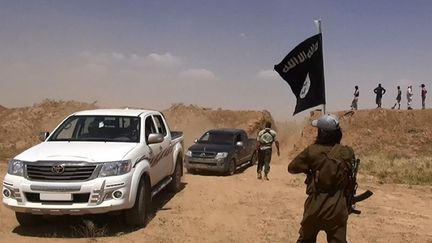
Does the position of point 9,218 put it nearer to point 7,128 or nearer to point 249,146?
point 249,146

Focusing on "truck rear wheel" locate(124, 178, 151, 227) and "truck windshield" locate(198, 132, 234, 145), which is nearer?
"truck rear wheel" locate(124, 178, 151, 227)

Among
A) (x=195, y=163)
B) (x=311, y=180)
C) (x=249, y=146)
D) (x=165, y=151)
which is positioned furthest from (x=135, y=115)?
(x=249, y=146)

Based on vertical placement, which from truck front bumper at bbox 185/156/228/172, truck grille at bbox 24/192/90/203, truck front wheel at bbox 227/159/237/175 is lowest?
truck front wheel at bbox 227/159/237/175

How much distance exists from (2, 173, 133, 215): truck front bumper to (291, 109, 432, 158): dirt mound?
2260 cm

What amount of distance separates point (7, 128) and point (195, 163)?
23504 millimetres

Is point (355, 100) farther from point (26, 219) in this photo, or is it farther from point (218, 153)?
point (26, 219)

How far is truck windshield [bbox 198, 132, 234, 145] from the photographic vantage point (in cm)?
1600

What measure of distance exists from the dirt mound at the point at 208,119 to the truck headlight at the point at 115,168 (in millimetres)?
26217

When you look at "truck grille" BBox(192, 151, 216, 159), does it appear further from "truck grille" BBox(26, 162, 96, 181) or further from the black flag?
the black flag

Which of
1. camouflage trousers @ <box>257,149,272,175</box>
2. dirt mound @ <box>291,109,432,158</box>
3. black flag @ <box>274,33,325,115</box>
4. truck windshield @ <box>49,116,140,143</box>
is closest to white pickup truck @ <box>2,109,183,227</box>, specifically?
truck windshield @ <box>49,116,140,143</box>

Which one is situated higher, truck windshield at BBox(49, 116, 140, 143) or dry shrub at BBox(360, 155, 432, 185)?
truck windshield at BBox(49, 116, 140, 143)

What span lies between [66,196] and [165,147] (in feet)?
10.0

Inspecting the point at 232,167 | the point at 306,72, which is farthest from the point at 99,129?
the point at 232,167

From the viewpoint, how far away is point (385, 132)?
96.5 feet
